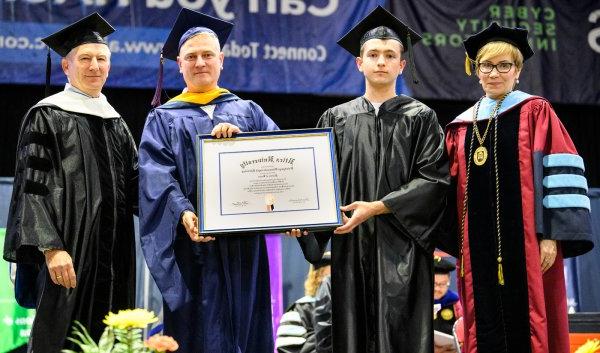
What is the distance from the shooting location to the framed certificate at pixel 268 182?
3855 mm

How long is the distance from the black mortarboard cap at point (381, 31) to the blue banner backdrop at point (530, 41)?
15.0 feet

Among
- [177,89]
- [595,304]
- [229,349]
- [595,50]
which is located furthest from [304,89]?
[229,349]

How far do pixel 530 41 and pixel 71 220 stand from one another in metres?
6.45

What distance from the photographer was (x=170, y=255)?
157 inches

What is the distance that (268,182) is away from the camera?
3934mm

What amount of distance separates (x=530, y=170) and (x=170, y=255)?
5.86ft

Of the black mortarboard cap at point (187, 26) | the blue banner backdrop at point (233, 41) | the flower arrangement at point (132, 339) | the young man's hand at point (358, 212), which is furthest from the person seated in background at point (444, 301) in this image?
the flower arrangement at point (132, 339)

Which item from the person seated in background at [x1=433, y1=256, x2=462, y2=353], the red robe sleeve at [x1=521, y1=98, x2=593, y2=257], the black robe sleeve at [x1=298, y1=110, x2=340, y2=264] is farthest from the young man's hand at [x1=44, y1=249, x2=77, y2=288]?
the person seated in background at [x1=433, y1=256, x2=462, y2=353]

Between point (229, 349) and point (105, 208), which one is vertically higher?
point (105, 208)

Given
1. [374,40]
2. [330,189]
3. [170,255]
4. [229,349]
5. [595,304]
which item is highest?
[374,40]

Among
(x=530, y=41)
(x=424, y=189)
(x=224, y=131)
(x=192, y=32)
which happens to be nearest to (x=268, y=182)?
(x=224, y=131)

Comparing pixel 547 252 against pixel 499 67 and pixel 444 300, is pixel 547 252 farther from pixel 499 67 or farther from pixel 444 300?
pixel 444 300

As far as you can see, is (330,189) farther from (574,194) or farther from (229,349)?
(574,194)

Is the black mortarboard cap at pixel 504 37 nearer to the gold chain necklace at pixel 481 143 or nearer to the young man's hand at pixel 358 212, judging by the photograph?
the gold chain necklace at pixel 481 143
